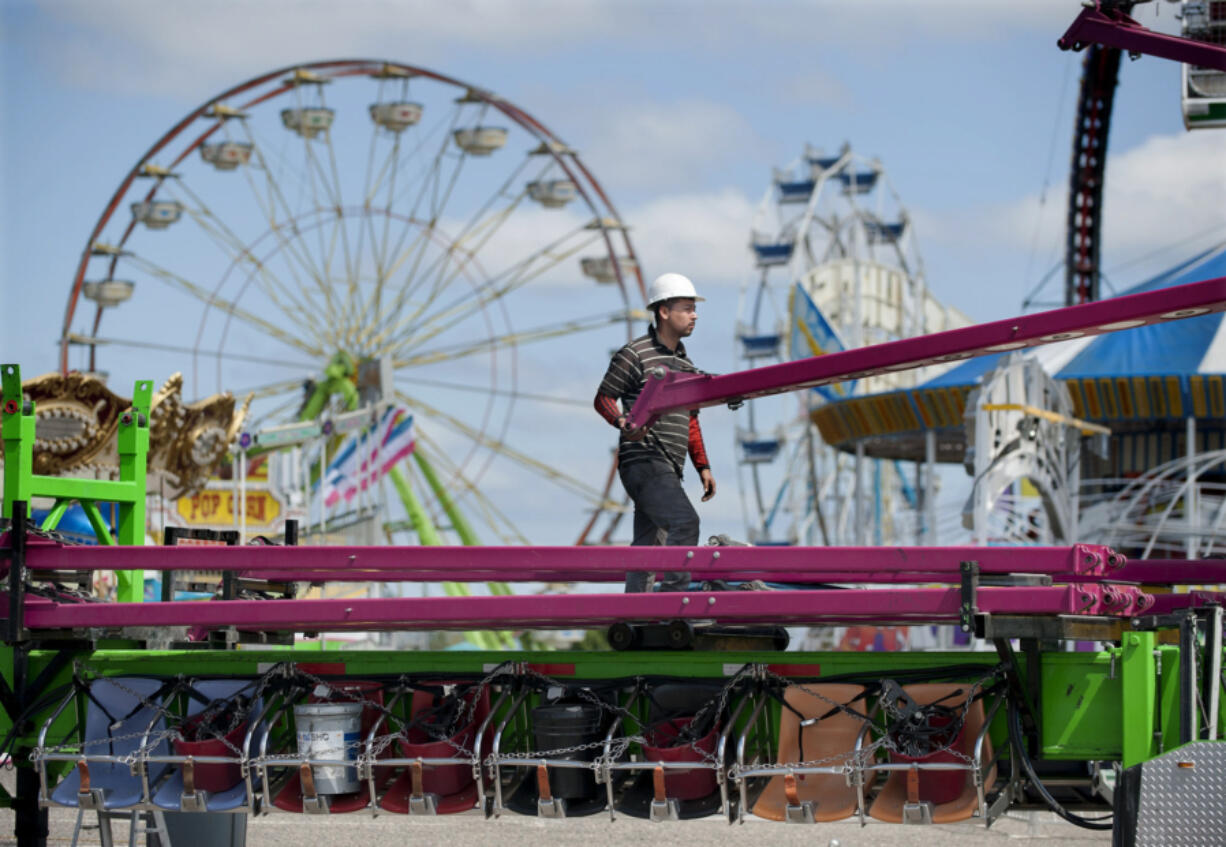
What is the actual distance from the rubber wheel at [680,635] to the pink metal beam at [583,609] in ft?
0.75

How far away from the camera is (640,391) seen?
799cm

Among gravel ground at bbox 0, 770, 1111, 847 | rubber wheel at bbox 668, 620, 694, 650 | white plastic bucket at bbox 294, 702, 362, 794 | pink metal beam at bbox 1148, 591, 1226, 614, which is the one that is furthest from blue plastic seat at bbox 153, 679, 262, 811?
gravel ground at bbox 0, 770, 1111, 847

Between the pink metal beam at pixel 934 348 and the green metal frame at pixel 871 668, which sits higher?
the pink metal beam at pixel 934 348

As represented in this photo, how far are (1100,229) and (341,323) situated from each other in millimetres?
17841

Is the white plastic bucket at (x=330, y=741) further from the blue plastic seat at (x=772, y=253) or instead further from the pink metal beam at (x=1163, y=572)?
the blue plastic seat at (x=772, y=253)

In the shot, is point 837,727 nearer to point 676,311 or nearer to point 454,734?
point 454,734

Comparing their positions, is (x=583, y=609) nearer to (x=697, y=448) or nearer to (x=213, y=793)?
(x=213, y=793)

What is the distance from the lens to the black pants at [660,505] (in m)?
7.86

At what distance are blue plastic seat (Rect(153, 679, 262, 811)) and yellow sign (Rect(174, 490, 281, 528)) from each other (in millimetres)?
35520

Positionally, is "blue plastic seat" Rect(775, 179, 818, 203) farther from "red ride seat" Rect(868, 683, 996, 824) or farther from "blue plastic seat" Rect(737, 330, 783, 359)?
"red ride seat" Rect(868, 683, 996, 824)

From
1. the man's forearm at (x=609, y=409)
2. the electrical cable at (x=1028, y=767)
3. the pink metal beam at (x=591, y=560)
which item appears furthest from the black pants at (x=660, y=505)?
the electrical cable at (x=1028, y=767)

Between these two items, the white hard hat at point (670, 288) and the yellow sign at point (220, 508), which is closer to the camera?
the white hard hat at point (670, 288)

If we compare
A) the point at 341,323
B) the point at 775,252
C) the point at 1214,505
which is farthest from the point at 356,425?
the point at 775,252

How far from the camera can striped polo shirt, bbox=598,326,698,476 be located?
8.02 m
